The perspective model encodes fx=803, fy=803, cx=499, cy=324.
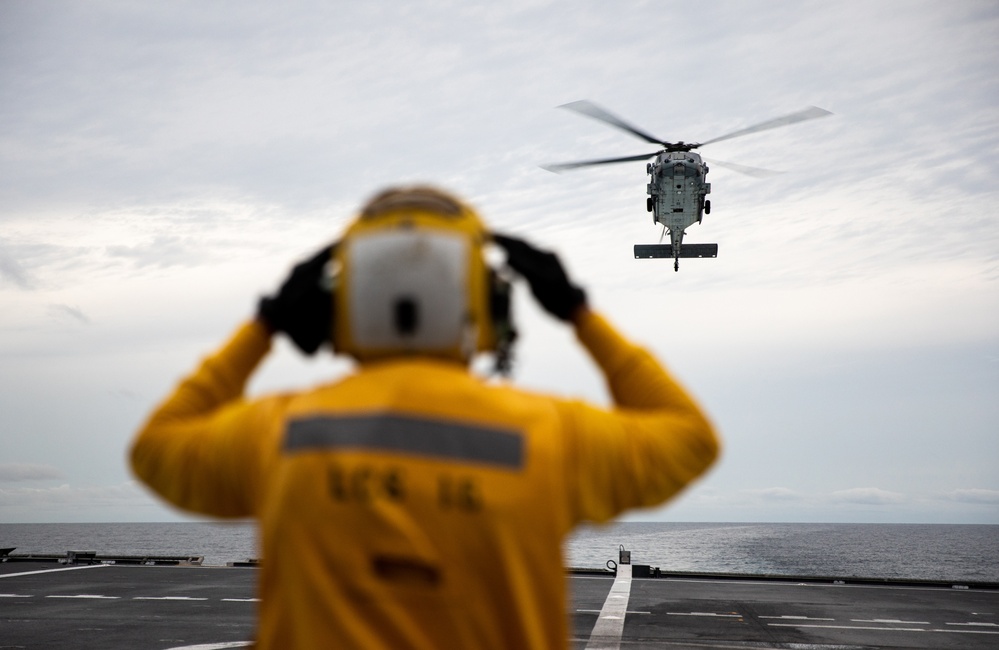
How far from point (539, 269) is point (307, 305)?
0.63 m

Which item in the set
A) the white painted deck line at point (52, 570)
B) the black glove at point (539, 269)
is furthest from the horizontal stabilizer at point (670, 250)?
the black glove at point (539, 269)

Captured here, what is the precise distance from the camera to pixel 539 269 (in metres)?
2.19

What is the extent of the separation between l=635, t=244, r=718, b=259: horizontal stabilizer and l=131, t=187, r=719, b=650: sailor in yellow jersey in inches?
1144

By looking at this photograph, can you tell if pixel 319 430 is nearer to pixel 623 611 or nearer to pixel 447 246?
pixel 447 246

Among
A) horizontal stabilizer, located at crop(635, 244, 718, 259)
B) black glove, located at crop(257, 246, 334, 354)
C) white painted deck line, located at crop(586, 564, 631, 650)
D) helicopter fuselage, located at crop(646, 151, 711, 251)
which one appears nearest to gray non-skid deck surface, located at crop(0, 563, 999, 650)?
white painted deck line, located at crop(586, 564, 631, 650)

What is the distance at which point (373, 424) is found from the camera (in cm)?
179

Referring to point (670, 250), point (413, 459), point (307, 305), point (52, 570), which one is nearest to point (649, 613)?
point (670, 250)

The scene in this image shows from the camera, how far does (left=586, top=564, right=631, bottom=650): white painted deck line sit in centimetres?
1591

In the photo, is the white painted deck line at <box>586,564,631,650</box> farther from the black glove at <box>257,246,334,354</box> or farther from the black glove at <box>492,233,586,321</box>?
the black glove at <box>257,246,334,354</box>

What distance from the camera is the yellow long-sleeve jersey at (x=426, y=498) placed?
69.5 inches

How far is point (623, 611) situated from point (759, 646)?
14.4ft

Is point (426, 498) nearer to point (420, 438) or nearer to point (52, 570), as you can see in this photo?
point (420, 438)

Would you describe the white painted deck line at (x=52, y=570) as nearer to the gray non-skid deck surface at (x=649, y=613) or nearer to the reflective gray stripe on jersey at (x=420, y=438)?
the gray non-skid deck surface at (x=649, y=613)

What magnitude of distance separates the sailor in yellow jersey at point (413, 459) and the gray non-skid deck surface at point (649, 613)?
49.3 ft
